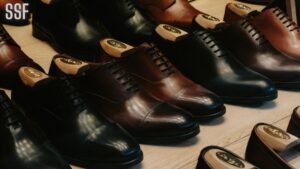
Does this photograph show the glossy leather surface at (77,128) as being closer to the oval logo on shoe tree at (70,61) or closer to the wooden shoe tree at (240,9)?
the oval logo on shoe tree at (70,61)

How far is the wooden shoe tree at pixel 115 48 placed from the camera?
0.83 metres

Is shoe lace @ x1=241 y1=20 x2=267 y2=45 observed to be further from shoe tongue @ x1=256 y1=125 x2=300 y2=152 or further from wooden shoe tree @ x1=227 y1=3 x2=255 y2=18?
shoe tongue @ x1=256 y1=125 x2=300 y2=152

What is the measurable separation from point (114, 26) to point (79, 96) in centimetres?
39

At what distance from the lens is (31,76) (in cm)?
74

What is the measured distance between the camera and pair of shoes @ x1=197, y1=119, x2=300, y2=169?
2.11ft

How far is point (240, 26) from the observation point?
38.9 inches

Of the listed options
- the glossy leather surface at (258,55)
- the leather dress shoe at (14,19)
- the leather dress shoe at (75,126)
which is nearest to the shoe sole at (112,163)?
the leather dress shoe at (75,126)

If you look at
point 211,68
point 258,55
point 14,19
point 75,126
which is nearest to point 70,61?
point 75,126

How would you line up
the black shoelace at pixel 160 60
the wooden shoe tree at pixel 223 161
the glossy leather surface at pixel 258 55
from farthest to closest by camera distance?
the glossy leather surface at pixel 258 55
the black shoelace at pixel 160 60
the wooden shoe tree at pixel 223 161

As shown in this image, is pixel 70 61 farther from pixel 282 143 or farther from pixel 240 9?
pixel 240 9

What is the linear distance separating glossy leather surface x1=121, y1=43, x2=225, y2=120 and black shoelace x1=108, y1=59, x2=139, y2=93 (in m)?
0.04

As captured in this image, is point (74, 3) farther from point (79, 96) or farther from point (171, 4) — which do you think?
point (79, 96)

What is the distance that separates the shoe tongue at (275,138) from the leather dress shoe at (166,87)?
0.40 ft

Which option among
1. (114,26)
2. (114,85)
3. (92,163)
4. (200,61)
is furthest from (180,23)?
(92,163)
